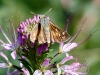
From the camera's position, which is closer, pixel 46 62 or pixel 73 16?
pixel 46 62

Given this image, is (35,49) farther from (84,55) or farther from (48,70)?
(84,55)

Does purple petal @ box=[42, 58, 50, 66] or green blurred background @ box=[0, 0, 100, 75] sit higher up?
green blurred background @ box=[0, 0, 100, 75]

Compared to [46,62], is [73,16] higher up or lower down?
higher up

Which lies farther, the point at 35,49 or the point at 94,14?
the point at 94,14

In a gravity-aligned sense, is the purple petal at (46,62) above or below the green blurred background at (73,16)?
below

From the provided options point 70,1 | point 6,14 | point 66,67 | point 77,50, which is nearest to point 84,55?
point 77,50

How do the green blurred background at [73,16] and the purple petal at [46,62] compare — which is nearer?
the purple petal at [46,62]

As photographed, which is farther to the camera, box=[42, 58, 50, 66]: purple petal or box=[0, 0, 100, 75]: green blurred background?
box=[0, 0, 100, 75]: green blurred background

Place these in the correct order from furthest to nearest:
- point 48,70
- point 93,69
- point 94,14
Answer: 1. point 94,14
2. point 93,69
3. point 48,70
